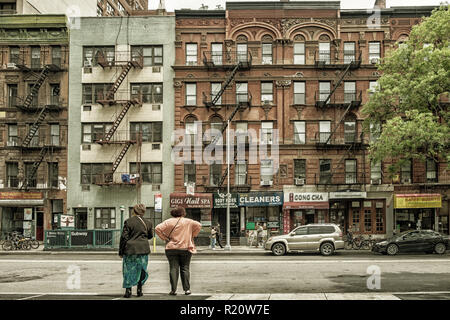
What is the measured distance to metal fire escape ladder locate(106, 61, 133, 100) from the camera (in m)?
36.8

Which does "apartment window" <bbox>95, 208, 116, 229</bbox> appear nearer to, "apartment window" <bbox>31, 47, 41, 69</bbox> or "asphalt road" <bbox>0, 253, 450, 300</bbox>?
"apartment window" <bbox>31, 47, 41, 69</bbox>

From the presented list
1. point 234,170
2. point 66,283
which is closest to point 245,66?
point 234,170

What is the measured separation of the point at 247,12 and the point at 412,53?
48.5 feet

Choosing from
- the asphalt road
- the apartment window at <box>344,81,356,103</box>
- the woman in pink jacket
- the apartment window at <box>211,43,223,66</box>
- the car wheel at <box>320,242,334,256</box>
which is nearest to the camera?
the woman in pink jacket

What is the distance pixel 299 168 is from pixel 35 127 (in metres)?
20.7

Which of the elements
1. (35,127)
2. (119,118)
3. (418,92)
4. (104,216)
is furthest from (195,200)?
(418,92)

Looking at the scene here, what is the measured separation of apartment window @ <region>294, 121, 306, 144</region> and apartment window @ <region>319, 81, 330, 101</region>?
2.42m

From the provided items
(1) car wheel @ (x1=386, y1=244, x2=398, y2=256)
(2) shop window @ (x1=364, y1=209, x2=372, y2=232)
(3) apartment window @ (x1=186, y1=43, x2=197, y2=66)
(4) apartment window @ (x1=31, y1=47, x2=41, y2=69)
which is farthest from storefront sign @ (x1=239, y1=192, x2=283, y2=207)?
(4) apartment window @ (x1=31, y1=47, x2=41, y2=69)

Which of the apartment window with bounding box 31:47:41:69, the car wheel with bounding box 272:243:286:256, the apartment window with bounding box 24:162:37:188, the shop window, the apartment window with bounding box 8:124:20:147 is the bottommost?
the car wheel with bounding box 272:243:286:256

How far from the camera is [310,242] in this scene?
26.1m

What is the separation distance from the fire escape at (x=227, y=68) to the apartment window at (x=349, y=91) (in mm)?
7488

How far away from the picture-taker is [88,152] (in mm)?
37438

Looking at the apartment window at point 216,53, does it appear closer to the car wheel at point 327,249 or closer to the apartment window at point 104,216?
the apartment window at point 104,216

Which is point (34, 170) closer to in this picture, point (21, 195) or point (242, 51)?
point (21, 195)
